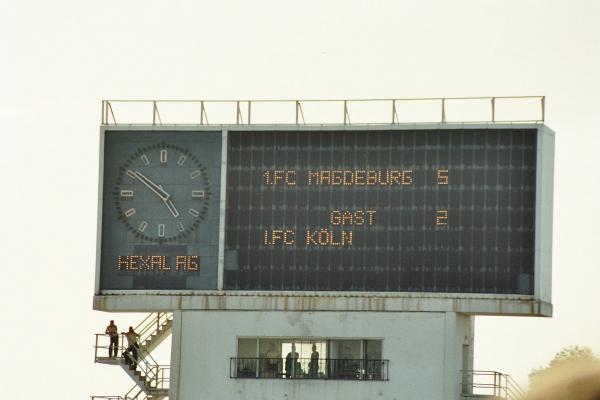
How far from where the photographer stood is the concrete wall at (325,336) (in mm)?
92000

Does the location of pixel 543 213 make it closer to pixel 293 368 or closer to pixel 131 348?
pixel 293 368

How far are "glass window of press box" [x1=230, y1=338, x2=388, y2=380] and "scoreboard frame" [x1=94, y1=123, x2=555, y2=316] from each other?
4.13ft

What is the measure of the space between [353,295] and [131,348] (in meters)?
8.68

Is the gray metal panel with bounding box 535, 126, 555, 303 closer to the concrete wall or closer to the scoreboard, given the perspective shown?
the scoreboard

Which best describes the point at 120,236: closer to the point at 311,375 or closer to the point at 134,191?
the point at 134,191

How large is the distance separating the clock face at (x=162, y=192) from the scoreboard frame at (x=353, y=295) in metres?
0.67

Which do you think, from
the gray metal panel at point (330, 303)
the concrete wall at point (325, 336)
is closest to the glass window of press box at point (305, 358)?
the concrete wall at point (325, 336)

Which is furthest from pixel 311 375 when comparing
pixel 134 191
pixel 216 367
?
pixel 134 191

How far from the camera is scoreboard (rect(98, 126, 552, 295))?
9212cm

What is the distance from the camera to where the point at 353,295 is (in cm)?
9275

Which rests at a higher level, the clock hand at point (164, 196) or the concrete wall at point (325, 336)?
the clock hand at point (164, 196)

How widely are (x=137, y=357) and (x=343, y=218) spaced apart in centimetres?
939

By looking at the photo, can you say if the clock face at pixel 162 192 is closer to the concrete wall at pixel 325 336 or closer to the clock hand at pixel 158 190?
the clock hand at pixel 158 190

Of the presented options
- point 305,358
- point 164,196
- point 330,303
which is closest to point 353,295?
point 330,303
